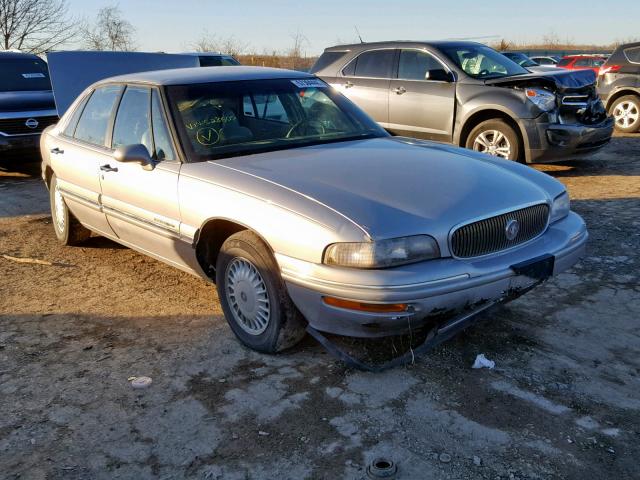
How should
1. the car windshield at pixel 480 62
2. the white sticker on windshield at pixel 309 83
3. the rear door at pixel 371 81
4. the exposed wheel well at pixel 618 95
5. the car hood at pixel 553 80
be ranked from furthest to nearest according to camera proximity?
the exposed wheel well at pixel 618 95, the rear door at pixel 371 81, the car windshield at pixel 480 62, the car hood at pixel 553 80, the white sticker on windshield at pixel 309 83

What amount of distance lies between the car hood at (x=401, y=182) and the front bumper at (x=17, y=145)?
→ 700 cm

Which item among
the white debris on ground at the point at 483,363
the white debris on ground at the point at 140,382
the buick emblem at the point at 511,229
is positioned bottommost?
the white debris on ground at the point at 140,382

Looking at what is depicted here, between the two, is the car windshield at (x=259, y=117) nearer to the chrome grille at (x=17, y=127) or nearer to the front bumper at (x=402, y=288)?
the front bumper at (x=402, y=288)

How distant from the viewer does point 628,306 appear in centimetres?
422

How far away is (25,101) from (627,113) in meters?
11.1

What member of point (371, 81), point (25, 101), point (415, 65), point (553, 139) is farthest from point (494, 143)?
point (25, 101)

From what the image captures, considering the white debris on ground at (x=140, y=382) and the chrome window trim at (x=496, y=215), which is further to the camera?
the white debris on ground at (x=140, y=382)

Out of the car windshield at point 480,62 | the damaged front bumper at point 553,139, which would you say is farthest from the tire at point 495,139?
the car windshield at point 480,62

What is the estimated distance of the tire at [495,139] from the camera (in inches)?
322

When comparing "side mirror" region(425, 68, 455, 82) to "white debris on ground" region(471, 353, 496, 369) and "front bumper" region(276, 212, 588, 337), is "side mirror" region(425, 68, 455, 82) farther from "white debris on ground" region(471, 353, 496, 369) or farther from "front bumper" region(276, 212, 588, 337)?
"white debris on ground" region(471, 353, 496, 369)

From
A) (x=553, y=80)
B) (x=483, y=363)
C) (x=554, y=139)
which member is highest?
(x=553, y=80)

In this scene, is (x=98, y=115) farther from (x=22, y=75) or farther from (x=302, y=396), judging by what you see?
(x=22, y=75)

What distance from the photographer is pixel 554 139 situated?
8.05 meters

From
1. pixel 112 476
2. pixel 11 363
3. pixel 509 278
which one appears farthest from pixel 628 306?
pixel 11 363
